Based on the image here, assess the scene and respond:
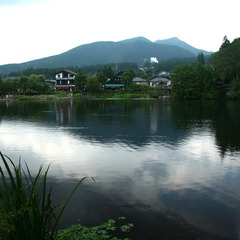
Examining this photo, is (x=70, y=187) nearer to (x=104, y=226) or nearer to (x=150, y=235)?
(x=104, y=226)

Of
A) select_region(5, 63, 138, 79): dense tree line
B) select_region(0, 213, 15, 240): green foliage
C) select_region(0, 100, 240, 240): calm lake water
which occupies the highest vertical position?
select_region(5, 63, 138, 79): dense tree line

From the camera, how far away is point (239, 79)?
164ft

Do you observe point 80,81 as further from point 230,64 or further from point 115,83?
point 230,64

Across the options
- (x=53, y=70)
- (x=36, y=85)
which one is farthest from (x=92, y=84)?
(x=53, y=70)

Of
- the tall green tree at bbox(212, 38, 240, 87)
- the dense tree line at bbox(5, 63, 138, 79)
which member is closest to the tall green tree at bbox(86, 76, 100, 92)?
the tall green tree at bbox(212, 38, 240, 87)

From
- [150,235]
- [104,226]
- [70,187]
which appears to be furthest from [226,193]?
[70,187]

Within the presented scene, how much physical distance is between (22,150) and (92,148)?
2924 mm

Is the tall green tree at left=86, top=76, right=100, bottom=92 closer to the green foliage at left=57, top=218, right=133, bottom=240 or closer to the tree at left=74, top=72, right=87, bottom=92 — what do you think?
the tree at left=74, top=72, right=87, bottom=92

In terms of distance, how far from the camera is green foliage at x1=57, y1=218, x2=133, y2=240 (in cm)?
408

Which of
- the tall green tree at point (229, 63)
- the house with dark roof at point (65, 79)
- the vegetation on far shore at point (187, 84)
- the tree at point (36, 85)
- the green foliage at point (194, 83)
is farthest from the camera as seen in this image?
the house with dark roof at point (65, 79)

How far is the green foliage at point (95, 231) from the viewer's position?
13.4 ft

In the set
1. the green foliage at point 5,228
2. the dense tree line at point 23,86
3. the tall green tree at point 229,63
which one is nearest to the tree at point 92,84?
the dense tree line at point 23,86

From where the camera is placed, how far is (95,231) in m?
4.34

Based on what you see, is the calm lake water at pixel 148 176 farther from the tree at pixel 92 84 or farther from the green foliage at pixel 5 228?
the tree at pixel 92 84
